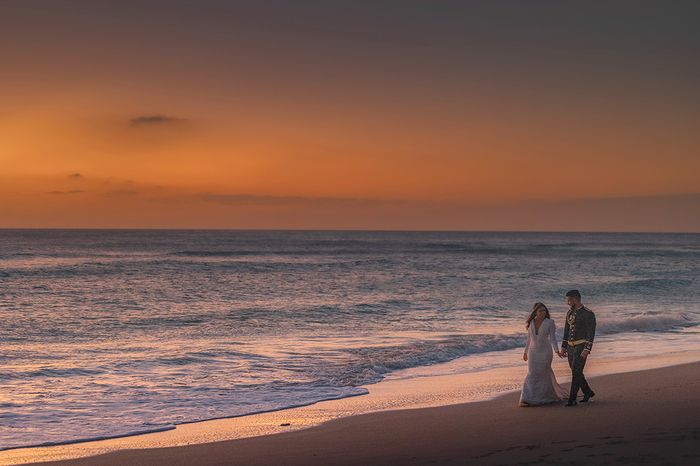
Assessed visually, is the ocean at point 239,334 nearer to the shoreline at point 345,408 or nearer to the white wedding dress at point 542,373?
the shoreline at point 345,408

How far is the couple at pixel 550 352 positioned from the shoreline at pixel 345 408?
96cm

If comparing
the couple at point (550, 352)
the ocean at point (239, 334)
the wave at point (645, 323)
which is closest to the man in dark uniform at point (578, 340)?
the couple at point (550, 352)

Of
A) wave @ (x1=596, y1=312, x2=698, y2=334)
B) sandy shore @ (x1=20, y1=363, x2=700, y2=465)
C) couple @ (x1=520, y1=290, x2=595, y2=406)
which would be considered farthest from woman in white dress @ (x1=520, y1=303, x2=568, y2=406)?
wave @ (x1=596, y1=312, x2=698, y2=334)

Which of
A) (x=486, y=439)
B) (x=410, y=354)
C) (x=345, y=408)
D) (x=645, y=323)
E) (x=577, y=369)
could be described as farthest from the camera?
(x=645, y=323)

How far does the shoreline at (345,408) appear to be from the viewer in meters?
8.84

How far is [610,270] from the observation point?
54906 millimetres

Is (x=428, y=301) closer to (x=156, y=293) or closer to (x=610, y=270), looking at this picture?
(x=156, y=293)

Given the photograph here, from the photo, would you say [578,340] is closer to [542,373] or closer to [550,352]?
[550,352]

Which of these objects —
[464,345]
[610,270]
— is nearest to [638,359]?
[464,345]

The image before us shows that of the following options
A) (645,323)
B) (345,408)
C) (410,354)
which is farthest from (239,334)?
(645,323)

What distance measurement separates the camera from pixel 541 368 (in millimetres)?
10656

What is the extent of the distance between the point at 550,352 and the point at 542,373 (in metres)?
0.31

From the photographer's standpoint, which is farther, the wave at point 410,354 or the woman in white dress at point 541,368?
the wave at point 410,354

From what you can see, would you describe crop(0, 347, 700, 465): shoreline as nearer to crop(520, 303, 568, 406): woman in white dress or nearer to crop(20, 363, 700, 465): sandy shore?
crop(20, 363, 700, 465): sandy shore
